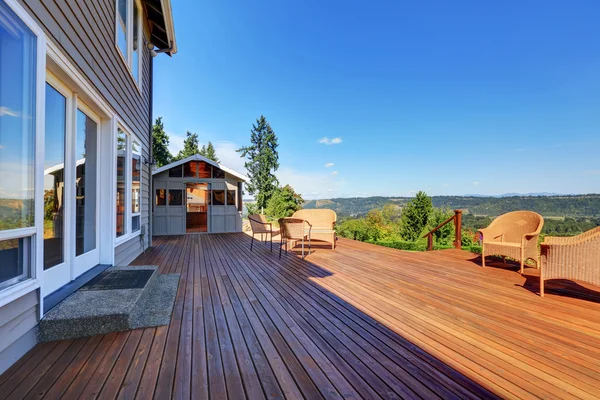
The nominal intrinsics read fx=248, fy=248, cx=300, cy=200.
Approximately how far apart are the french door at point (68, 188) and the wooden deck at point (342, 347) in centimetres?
83

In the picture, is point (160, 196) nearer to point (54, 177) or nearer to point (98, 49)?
point (98, 49)

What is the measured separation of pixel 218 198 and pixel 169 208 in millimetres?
1714

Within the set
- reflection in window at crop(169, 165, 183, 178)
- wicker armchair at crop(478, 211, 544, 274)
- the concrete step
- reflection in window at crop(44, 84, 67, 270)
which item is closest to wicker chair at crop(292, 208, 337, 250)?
wicker armchair at crop(478, 211, 544, 274)

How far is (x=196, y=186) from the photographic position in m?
9.81

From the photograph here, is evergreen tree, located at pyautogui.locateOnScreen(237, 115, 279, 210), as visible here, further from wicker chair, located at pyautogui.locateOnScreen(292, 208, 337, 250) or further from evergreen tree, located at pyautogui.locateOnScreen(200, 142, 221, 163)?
wicker chair, located at pyautogui.locateOnScreen(292, 208, 337, 250)

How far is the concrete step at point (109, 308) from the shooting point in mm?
1793

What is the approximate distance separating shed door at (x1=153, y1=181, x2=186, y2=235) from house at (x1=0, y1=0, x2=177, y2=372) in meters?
4.68

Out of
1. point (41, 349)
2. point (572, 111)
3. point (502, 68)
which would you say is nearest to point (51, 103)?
point (41, 349)

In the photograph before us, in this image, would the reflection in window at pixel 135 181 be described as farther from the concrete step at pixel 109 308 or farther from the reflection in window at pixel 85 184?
the concrete step at pixel 109 308

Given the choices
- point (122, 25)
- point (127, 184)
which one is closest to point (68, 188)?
point (127, 184)

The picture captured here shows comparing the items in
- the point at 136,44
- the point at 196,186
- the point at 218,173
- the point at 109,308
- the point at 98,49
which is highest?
the point at 136,44

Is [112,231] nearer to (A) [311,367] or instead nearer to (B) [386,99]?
(A) [311,367]

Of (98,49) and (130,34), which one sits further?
(130,34)

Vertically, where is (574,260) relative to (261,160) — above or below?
below
